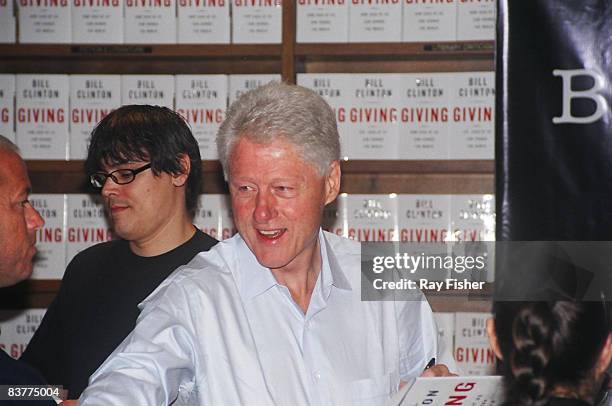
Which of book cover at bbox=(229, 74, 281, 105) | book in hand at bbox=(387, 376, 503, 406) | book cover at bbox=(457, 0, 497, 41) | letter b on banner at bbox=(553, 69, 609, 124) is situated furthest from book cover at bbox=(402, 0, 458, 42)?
book in hand at bbox=(387, 376, 503, 406)

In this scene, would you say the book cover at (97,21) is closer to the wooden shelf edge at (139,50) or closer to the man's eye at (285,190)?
the wooden shelf edge at (139,50)

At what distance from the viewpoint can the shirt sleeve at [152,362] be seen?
1491mm

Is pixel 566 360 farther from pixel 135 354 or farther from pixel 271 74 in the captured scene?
pixel 271 74

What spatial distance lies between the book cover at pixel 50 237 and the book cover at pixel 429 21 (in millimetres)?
1415

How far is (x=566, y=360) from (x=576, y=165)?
193cm

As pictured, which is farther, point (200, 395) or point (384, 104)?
point (384, 104)

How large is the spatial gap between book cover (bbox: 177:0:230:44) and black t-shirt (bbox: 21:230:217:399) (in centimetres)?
105

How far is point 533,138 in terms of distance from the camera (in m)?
3.01

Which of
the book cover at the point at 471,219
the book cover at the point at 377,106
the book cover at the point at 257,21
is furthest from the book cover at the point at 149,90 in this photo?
the book cover at the point at 471,219

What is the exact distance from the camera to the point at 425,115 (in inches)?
124

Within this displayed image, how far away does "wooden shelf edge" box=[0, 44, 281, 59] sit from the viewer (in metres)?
3.21

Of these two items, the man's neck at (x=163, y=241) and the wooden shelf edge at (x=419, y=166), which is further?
the wooden shelf edge at (x=419, y=166)

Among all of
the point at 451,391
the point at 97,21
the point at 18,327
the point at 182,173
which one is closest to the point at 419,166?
the point at 182,173

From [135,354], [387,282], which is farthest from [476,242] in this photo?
[135,354]
